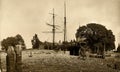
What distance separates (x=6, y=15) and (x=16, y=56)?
10.4 ft

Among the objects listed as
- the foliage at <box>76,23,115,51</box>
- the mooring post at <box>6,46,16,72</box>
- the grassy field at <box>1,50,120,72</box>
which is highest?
the foliage at <box>76,23,115,51</box>

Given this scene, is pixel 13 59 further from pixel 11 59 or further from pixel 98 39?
pixel 98 39

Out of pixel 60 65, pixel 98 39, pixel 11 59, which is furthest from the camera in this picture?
pixel 98 39

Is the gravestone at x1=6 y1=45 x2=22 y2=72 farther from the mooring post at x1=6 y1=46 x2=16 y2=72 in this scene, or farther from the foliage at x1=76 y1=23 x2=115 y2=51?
the foliage at x1=76 y1=23 x2=115 y2=51

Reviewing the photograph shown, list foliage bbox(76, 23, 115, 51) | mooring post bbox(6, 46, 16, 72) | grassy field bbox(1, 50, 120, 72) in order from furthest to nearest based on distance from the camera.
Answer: foliage bbox(76, 23, 115, 51) → grassy field bbox(1, 50, 120, 72) → mooring post bbox(6, 46, 16, 72)

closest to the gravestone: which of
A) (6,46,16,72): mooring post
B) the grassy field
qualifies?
(6,46,16,72): mooring post

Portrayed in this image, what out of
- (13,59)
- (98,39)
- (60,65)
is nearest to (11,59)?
(13,59)

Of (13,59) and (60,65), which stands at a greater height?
(13,59)

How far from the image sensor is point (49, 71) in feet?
35.7

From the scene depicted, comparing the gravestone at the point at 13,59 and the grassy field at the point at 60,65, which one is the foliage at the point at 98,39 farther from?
the gravestone at the point at 13,59

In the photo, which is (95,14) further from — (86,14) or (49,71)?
(49,71)

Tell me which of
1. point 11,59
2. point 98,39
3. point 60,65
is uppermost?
point 98,39

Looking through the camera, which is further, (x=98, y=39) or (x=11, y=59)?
(x=98, y=39)

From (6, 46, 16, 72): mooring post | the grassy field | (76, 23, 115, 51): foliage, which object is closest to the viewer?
(6, 46, 16, 72): mooring post
